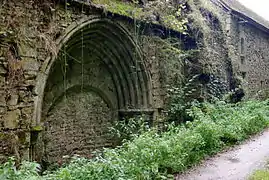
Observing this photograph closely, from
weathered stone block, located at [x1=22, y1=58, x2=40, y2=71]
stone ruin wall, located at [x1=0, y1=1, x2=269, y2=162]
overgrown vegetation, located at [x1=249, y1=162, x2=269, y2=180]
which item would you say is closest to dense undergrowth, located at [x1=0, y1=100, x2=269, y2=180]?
stone ruin wall, located at [x1=0, y1=1, x2=269, y2=162]

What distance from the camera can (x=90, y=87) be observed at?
8.59 metres

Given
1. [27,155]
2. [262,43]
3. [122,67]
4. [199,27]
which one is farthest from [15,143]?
[262,43]

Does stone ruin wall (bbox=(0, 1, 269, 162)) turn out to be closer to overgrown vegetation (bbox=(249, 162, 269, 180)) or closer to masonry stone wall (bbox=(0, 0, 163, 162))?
masonry stone wall (bbox=(0, 0, 163, 162))

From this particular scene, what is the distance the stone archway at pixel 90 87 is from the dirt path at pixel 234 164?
2.74 metres

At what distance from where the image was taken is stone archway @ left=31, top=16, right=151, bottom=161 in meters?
7.55

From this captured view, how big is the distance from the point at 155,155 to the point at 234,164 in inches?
70.7

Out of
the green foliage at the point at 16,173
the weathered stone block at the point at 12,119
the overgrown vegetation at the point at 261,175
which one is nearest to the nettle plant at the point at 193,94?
the overgrown vegetation at the point at 261,175

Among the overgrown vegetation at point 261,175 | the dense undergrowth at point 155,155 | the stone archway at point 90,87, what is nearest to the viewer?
the dense undergrowth at point 155,155

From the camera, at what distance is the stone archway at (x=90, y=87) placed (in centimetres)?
755

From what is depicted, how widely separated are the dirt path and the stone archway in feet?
8.99

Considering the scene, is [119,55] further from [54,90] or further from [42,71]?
[42,71]

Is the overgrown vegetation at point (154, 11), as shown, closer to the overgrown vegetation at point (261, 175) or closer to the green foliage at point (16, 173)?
the green foliage at point (16, 173)

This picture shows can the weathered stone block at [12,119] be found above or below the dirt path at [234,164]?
above

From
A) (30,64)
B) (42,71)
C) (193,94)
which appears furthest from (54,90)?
(193,94)
